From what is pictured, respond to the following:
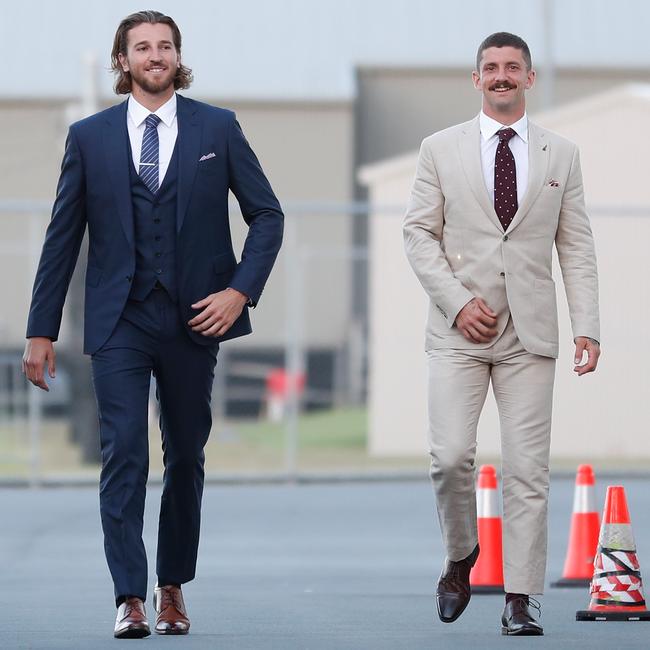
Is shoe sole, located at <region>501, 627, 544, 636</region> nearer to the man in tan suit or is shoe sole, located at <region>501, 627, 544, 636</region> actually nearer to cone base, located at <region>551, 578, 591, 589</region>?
the man in tan suit

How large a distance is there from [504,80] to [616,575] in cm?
181

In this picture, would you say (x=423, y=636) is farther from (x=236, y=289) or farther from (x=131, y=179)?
(x=131, y=179)

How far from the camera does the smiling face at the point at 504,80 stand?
20.9ft

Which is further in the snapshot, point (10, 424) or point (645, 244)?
point (10, 424)

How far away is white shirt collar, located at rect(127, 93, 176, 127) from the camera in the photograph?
20.8 feet

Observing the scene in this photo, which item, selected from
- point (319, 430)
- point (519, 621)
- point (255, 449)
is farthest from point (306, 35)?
point (519, 621)

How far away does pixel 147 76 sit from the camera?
628 centimetres

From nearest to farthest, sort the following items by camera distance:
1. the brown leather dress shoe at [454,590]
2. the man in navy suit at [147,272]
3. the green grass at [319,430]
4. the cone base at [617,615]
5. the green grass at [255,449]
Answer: the man in navy suit at [147,272] → the brown leather dress shoe at [454,590] → the cone base at [617,615] → the green grass at [255,449] → the green grass at [319,430]

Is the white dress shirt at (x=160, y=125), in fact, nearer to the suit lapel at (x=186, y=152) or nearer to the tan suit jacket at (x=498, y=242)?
the suit lapel at (x=186, y=152)

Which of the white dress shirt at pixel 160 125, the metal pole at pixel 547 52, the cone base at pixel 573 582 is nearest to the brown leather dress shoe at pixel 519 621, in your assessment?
the white dress shirt at pixel 160 125

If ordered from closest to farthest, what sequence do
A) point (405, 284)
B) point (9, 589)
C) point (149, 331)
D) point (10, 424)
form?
point (149, 331) < point (9, 589) < point (405, 284) < point (10, 424)

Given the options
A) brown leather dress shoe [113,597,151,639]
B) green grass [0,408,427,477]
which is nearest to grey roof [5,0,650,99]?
green grass [0,408,427,477]

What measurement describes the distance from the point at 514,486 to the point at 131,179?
161 centimetres

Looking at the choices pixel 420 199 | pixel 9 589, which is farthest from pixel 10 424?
pixel 420 199
